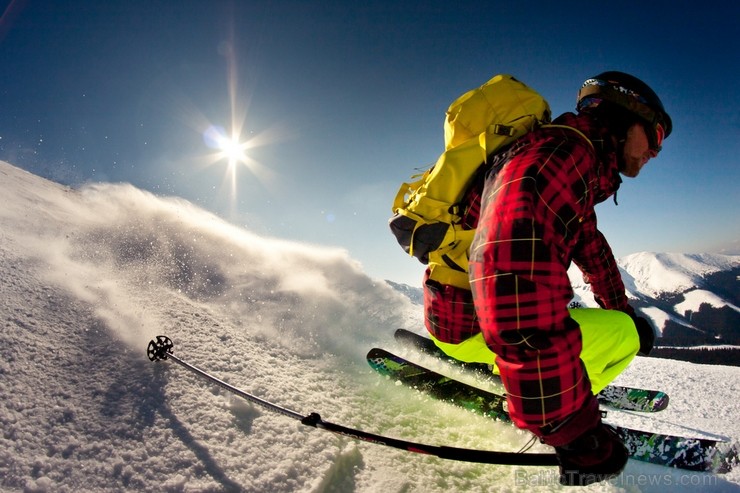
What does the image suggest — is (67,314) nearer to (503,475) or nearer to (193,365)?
(193,365)

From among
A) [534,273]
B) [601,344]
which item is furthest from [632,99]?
Result: [601,344]

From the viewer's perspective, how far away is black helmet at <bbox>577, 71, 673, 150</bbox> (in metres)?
2.39

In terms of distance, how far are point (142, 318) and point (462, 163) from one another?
4593 mm

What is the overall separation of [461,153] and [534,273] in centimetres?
102

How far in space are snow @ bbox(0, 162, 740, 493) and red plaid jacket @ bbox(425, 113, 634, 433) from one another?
6.33 ft

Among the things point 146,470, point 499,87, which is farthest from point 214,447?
point 499,87

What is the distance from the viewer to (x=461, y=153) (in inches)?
92.2

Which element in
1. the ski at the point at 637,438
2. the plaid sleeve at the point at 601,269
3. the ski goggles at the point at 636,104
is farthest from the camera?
the plaid sleeve at the point at 601,269

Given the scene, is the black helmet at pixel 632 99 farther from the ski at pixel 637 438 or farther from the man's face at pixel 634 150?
the ski at pixel 637 438

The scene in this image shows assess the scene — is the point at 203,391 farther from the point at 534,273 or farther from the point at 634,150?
the point at 634,150

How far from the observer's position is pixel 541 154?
1866 millimetres

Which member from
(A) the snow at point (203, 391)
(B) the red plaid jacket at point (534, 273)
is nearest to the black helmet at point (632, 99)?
(B) the red plaid jacket at point (534, 273)

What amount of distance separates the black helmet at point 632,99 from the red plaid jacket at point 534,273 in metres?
0.76

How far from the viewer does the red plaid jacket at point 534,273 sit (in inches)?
65.7
